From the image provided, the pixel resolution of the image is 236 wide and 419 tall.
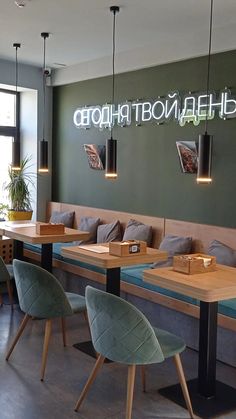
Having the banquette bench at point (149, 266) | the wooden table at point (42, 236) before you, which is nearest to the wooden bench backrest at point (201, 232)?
the banquette bench at point (149, 266)

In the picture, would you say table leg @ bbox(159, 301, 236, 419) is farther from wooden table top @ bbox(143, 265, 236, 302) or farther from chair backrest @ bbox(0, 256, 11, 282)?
chair backrest @ bbox(0, 256, 11, 282)

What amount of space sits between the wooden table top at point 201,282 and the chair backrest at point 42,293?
73 centimetres

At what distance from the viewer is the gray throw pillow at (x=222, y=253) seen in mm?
4768

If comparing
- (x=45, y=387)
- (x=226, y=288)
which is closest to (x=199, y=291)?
(x=226, y=288)

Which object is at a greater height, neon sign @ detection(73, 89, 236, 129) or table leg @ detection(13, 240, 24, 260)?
neon sign @ detection(73, 89, 236, 129)

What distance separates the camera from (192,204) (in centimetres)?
568

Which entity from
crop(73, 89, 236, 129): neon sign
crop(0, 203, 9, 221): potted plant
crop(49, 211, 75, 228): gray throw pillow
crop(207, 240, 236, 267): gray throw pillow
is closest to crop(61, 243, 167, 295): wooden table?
crop(207, 240, 236, 267): gray throw pillow

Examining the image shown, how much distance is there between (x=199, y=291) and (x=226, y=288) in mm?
186

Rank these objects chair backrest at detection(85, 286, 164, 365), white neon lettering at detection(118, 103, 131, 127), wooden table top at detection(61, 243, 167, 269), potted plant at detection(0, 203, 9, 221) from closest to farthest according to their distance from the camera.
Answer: chair backrest at detection(85, 286, 164, 365) → wooden table top at detection(61, 243, 167, 269) → white neon lettering at detection(118, 103, 131, 127) → potted plant at detection(0, 203, 9, 221)

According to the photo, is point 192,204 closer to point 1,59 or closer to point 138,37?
point 138,37

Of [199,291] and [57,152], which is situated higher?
[57,152]

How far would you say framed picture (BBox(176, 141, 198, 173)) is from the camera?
5.53 metres

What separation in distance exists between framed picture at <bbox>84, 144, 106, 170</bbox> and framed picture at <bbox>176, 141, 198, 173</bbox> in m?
1.51

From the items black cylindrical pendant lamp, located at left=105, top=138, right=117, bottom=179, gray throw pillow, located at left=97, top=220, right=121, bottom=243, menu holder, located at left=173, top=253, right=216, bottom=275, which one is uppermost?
black cylindrical pendant lamp, located at left=105, top=138, right=117, bottom=179
